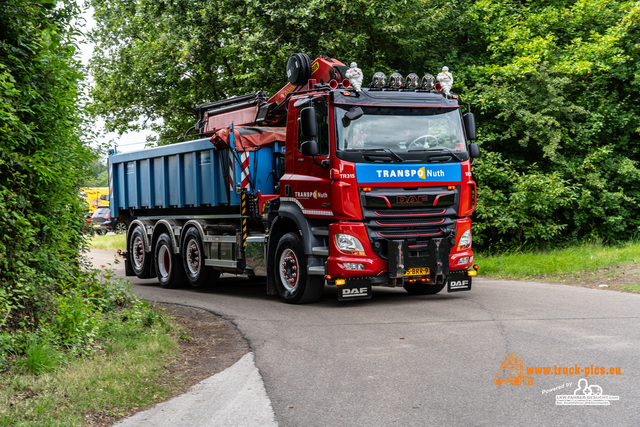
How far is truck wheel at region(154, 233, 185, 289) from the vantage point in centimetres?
1459

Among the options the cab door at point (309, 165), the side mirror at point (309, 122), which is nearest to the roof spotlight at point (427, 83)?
the cab door at point (309, 165)

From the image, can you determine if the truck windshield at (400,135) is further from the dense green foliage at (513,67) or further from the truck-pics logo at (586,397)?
the dense green foliage at (513,67)

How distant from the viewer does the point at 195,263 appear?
46.2 ft

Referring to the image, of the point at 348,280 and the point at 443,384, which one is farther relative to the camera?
the point at 348,280

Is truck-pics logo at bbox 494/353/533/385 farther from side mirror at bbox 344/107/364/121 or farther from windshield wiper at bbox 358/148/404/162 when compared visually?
side mirror at bbox 344/107/364/121

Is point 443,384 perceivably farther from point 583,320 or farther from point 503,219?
point 503,219

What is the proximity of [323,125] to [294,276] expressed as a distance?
7.90ft

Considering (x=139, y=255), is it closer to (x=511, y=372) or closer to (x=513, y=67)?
(x=513, y=67)

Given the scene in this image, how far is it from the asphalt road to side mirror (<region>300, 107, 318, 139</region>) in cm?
257

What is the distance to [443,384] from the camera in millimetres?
5945

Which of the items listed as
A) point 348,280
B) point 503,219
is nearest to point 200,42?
point 503,219

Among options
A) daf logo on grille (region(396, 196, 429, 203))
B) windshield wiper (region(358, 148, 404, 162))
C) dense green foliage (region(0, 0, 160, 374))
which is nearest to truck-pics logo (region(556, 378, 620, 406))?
dense green foliage (region(0, 0, 160, 374))

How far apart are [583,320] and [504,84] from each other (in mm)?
9812

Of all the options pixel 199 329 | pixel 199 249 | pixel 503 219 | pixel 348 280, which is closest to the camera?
pixel 199 329
